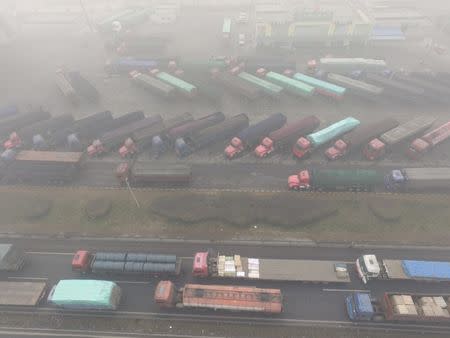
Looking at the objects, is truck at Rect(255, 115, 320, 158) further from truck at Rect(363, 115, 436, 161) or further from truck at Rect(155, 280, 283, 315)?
truck at Rect(155, 280, 283, 315)

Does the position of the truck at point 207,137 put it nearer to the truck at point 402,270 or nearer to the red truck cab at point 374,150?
the red truck cab at point 374,150

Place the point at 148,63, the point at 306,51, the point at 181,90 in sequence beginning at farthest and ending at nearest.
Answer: the point at 306,51 → the point at 148,63 → the point at 181,90

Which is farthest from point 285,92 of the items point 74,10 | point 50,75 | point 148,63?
point 74,10

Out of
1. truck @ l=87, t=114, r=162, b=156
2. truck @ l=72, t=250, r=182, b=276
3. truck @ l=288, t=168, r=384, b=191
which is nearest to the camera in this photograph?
truck @ l=72, t=250, r=182, b=276

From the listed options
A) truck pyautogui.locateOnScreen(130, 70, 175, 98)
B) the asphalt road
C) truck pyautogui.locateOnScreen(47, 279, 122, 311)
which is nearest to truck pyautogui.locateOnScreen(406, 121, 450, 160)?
the asphalt road

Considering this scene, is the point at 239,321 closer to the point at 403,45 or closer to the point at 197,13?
the point at 403,45

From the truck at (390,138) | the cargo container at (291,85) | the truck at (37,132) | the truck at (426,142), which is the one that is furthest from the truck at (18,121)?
the truck at (426,142)
